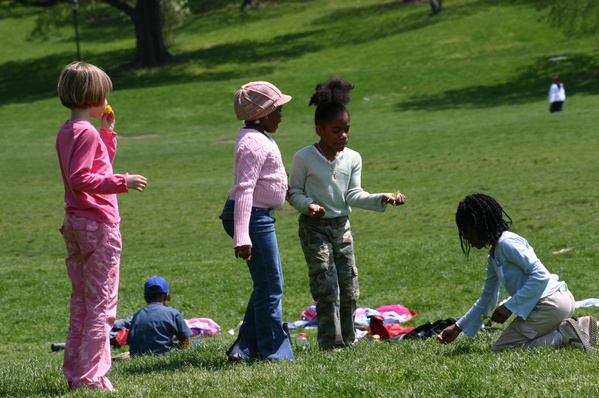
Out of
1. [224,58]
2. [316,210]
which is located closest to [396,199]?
[316,210]

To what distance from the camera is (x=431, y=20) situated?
186ft

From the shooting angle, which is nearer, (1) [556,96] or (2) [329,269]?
(2) [329,269]

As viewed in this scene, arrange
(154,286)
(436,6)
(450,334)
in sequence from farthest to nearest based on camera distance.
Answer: (436,6) → (154,286) → (450,334)

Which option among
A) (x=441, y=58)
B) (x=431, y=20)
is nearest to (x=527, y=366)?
(x=441, y=58)

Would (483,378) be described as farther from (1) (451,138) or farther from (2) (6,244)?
(1) (451,138)

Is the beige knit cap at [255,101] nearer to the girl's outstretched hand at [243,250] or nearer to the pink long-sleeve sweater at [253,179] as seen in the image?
the pink long-sleeve sweater at [253,179]

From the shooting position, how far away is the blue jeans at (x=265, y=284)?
6.49 meters

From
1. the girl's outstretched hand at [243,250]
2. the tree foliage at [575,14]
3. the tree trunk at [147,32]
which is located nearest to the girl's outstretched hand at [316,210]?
the girl's outstretched hand at [243,250]

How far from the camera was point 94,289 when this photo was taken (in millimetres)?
5812

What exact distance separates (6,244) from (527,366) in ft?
42.8

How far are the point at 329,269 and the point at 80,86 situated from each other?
2.27 meters

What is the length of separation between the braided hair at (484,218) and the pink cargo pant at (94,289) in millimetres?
2346

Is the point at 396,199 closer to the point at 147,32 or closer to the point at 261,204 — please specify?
the point at 261,204

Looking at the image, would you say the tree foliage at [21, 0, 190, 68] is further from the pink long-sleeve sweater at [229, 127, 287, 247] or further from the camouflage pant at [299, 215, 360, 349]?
the pink long-sleeve sweater at [229, 127, 287, 247]
